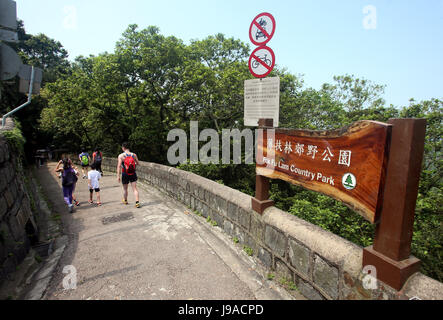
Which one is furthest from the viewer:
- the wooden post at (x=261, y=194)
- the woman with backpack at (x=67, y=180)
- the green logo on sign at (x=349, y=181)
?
the woman with backpack at (x=67, y=180)

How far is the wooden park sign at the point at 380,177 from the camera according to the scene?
156 cm

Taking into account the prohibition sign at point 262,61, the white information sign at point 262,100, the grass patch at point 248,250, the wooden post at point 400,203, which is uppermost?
the prohibition sign at point 262,61

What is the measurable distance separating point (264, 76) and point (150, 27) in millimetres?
12478

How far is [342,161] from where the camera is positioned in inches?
78.2

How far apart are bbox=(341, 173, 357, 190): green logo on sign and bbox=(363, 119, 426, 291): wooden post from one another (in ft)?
0.77

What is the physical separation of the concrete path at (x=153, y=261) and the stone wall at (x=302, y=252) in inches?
9.1

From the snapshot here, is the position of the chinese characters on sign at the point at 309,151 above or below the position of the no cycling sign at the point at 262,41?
below

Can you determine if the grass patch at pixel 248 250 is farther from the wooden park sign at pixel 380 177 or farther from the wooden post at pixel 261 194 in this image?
the wooden park sign at pixel 380 177

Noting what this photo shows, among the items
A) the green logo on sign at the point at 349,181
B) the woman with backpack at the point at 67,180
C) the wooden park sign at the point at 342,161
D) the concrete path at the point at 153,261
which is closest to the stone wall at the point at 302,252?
the concrete path at the point at 153,261

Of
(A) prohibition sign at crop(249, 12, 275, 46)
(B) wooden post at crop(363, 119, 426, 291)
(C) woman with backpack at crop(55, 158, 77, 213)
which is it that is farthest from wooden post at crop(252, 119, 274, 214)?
(C) woman with backpack at crop(55, 158, 77, 213)

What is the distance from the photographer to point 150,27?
42.2 ft

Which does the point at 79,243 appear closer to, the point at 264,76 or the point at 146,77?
the point at 264,76
